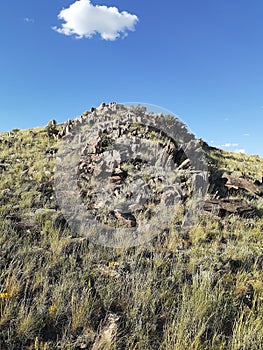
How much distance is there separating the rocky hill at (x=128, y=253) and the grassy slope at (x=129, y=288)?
0.02 meters

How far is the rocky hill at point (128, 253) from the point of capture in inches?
135

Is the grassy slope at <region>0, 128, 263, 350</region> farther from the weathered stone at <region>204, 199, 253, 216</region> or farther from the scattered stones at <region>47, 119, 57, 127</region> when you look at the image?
the scattered stones at <region>47, 119, 57, 127</region>

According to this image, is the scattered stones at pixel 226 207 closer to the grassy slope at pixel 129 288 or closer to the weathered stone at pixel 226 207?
the weathered stone at pixel 226 207

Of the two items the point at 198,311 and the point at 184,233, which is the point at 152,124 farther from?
the point at 198,311

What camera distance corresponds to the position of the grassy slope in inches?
131

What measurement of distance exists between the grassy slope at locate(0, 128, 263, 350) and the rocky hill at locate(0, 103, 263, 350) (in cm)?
2

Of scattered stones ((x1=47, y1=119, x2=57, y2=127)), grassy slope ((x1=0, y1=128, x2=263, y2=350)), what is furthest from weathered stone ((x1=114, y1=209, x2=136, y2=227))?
scattered stones ((x1=47, y1=119, x2=57, y2=127))

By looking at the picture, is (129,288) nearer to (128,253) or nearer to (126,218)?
(128,253)

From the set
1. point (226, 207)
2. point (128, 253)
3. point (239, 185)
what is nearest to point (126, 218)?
point (128, 253)

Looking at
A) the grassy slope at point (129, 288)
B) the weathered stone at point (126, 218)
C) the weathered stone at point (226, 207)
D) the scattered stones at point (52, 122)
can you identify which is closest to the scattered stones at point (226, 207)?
the weathered stone at point (226, 207)

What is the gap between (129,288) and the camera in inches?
168

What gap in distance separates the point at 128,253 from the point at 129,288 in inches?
58.3

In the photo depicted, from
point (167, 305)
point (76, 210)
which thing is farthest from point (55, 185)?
point (167, 305)

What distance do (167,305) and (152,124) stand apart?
14.7 m
